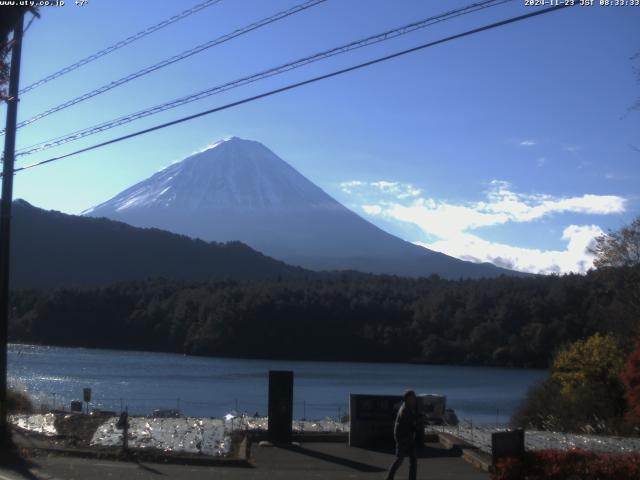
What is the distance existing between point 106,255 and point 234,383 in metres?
64.8

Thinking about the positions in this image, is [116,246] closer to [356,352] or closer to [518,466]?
[356,352]

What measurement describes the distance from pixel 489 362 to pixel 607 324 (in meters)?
20.4

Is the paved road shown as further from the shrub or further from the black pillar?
the shrub

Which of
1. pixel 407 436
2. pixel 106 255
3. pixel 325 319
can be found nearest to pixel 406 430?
pixel 407 436

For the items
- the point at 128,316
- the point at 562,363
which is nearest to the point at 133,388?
the point at 562,363

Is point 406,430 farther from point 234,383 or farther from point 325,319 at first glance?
point 325,319

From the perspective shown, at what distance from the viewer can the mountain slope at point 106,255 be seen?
3735 inches

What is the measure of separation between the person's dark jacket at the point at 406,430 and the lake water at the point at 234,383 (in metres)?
16.5

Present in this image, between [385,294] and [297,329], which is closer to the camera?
[297,329]

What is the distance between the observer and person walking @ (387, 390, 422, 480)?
11297 mm

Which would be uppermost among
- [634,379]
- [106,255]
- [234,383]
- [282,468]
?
[106,255]

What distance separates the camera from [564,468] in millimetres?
10508

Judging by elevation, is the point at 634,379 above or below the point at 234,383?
above

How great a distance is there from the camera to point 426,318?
66.2 m
